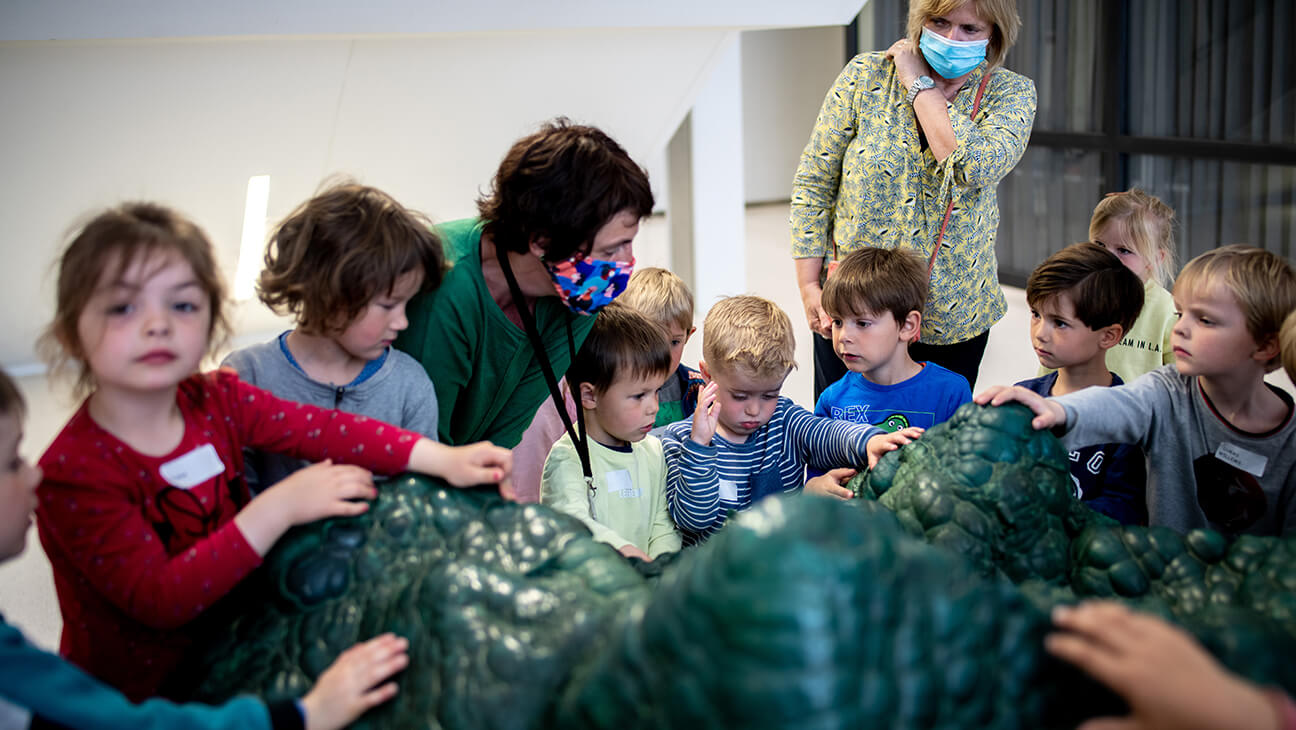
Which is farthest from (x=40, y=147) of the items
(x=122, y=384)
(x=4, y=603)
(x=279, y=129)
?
(x=122, y=384)

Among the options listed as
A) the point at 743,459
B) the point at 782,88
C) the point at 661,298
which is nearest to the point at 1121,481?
the point at 743,459

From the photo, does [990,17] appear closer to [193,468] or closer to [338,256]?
[338,256]

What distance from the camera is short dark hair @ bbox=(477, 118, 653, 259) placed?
180cm

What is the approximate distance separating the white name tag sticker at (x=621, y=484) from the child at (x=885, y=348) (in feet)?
1.82

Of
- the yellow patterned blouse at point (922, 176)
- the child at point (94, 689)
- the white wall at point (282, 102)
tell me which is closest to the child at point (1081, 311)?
the yellow patterned blouse at point (922, 176)

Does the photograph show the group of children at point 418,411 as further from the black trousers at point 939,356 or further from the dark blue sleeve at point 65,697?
the black trousers at point 939,356

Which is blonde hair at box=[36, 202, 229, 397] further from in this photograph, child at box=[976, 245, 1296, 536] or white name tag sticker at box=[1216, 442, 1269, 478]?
white name tag sticker at box=[1216, 442, 1269, 478]

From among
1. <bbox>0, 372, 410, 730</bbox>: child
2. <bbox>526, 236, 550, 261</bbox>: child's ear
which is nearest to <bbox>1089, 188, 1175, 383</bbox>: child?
<bbox>526, 236, 550, 261</bbox>: child's ear

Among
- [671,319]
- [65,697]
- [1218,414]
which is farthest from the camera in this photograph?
[671,319]

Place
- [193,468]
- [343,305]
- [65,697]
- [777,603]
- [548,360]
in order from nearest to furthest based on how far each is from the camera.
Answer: [777,603] < [65,697] < [193,468] < [343,305] < [548,360]

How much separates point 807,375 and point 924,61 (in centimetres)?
258

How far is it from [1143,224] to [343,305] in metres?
2.36

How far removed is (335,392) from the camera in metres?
1.69

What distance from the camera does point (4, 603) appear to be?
2977 millimetres
